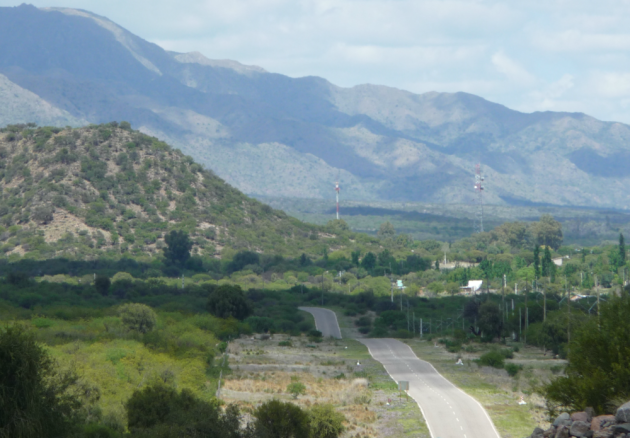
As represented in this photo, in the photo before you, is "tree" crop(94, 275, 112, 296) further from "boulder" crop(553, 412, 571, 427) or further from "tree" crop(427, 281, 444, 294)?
"boulder" crop(553, 412, 571, 427)

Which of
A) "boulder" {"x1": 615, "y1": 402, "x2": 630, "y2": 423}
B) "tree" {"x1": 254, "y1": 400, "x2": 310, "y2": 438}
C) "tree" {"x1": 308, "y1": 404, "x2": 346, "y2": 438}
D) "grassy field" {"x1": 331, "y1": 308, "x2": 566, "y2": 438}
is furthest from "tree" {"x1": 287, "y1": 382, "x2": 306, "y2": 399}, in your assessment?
"boulder" {"x1": 615, "y1": 402, "x2": 630, "y2": 423}

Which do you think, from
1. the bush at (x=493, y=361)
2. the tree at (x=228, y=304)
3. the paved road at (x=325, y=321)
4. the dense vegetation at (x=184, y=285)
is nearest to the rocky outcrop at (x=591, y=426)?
the dense vegetation at (x=184, y=285)

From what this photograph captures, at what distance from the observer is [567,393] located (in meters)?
27.2

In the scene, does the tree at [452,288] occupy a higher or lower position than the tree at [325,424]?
lower

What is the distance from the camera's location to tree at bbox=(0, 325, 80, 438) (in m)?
24.2

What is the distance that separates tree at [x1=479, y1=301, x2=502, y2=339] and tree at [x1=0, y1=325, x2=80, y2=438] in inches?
2598

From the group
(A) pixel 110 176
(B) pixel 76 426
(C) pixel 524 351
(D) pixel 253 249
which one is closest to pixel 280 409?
(B) pixel 76 426

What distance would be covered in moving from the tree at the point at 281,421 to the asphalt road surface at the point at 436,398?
6350mm

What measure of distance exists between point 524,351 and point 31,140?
135 m

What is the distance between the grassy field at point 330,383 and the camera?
44019mm

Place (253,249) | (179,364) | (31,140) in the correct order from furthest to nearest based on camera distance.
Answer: (31,140) → (253,249) → (179,364)

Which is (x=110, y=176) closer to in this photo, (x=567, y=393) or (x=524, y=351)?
(x=524, y=351)

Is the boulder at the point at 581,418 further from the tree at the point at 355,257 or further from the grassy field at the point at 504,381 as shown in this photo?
the tree at the point at 355,257

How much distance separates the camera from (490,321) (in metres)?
88.1
